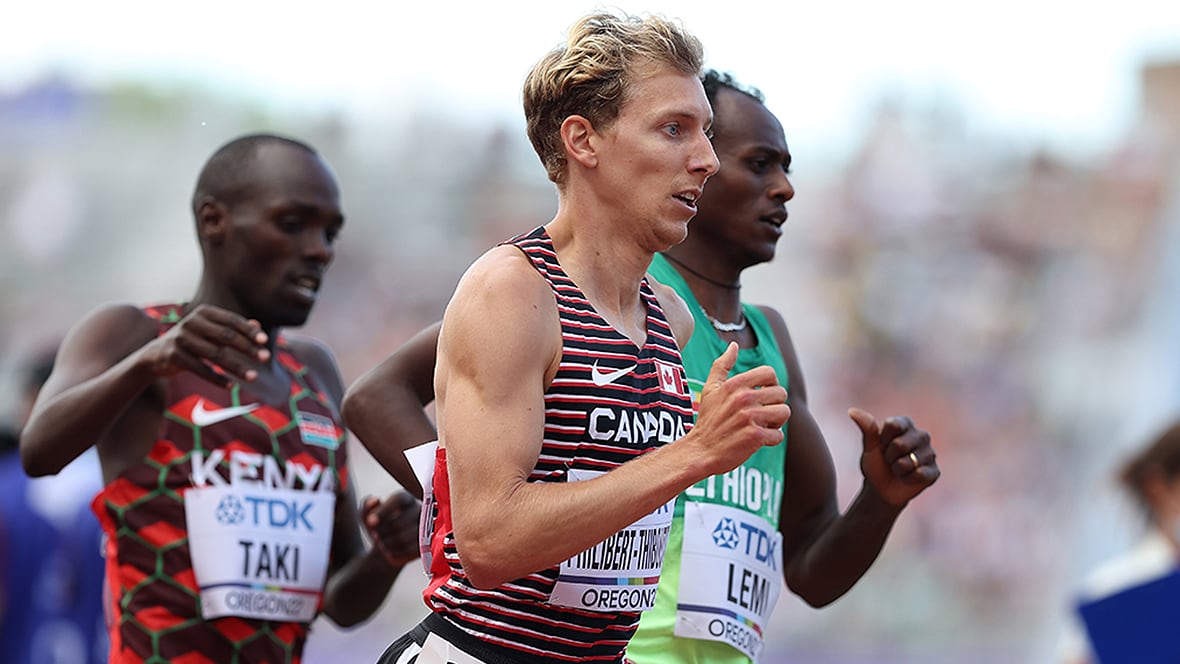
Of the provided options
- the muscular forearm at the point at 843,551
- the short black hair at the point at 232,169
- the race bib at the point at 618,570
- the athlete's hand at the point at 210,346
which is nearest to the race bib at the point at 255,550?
the athlete's hand at the point at 210,346

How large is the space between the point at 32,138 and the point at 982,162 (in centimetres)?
975

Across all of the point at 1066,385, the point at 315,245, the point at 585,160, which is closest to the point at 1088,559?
the point at 1066,385

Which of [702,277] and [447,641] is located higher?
[702,277]

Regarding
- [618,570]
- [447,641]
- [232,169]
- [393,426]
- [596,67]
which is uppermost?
[232,169]

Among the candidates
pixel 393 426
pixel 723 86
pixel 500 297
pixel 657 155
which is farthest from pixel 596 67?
pixel 723 86

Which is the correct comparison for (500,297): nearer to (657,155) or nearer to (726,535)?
(657,155)

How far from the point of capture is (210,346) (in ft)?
11.6

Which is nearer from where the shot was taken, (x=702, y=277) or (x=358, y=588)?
(x=702, y=277)

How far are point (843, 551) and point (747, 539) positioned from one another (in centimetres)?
39

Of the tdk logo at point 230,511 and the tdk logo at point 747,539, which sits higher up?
the tdk logo at point 230,511

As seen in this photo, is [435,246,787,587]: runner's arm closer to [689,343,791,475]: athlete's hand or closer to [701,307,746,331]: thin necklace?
[689,343,791,475]: athlete's hand

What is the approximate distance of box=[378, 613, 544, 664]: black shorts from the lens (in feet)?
8.79

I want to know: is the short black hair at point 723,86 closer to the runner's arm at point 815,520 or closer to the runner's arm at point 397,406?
the runner's arm at point 815,520

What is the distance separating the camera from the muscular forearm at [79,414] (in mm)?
3691
